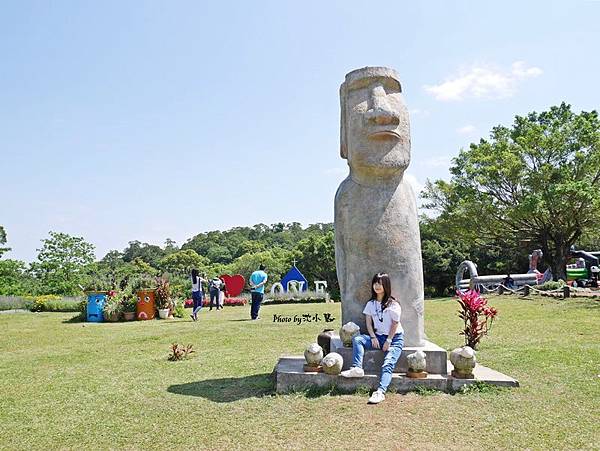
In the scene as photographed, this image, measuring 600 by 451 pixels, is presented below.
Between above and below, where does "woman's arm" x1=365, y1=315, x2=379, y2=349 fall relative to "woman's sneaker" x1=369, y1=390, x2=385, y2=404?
above

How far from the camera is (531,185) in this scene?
78.5 feet

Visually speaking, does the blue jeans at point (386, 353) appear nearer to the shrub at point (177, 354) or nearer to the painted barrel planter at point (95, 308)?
the shrub at point (177, 354)

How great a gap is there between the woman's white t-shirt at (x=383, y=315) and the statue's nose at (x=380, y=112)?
207 centimetres

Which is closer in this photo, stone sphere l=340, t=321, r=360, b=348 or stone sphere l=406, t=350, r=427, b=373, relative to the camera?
stone sphere l=406, t=350, r=427, b=373

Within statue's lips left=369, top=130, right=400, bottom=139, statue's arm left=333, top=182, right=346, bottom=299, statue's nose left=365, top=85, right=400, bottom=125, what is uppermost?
statue's nose left=365, top=85, right=400, bottom=125

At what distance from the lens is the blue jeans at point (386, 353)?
17.7 ft

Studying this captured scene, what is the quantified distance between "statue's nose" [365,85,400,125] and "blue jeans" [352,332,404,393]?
2.43 metres

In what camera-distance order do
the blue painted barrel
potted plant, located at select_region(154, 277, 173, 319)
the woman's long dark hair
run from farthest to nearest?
potted plant, located at select_region(154, 277, 173, 319) → the blue painted barrel → the woman's long dark hair

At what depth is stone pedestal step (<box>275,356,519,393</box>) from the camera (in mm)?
5453

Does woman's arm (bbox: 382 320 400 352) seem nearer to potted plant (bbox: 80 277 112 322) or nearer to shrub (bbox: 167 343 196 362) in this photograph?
shrub (bbox: 167 343 196 362)

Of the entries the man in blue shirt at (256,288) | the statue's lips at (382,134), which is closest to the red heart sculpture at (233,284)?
the man in blue shirt at (256,288)

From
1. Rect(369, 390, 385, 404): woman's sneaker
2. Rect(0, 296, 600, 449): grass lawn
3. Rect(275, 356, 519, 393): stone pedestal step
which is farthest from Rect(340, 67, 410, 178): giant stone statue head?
Rect(0, 296, 600, 449): grass lawn

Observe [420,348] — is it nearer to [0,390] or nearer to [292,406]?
[292,406]

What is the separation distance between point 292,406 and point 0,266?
28.9 m
